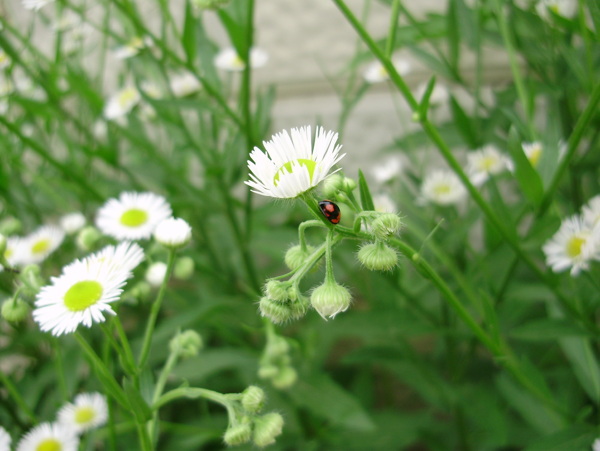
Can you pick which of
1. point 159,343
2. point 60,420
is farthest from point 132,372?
point 159,343

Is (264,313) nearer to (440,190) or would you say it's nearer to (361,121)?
(440,190)

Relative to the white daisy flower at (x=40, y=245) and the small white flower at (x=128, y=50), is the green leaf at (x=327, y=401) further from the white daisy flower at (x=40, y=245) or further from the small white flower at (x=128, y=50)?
the small white flower at (x=128, y=50)

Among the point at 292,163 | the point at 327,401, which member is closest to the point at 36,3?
the point at 292,163

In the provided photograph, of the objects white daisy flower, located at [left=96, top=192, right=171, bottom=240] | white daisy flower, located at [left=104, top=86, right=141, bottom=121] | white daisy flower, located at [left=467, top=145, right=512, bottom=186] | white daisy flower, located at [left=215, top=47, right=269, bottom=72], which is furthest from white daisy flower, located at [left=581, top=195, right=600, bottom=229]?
white daisy flower, located at [left=104, top=86, right=141, bottom=121]

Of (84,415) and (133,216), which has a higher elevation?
(133,216)

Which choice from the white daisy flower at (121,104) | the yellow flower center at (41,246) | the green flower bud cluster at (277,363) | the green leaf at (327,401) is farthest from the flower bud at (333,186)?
the white daisy flower at (121,104)

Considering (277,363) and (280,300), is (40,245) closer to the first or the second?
(277,363)
